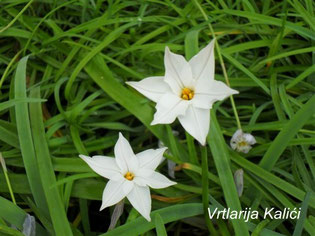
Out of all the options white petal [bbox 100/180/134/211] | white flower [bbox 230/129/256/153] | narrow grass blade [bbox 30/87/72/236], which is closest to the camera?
white petal [bbox 100/180/134/211]

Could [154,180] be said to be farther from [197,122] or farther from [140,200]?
[197,122]

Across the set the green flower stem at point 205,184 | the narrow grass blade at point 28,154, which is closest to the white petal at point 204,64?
the green flower stem at point 205,184

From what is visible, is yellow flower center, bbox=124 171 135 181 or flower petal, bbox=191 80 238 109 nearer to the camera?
flower petal, bbox=191 80 238 109

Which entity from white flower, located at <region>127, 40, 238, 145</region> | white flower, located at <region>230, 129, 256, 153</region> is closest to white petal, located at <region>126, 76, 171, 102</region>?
white flower, located at <region>127, 40, 238, 145</region>

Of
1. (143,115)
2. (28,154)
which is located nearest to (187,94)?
(143,115)

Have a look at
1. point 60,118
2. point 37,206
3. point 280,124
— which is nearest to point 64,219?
point 37,206

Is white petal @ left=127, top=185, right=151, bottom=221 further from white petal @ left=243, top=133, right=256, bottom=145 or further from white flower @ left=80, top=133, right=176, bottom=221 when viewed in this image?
white petal @ left=243, top=133, right=256, bottom=145
